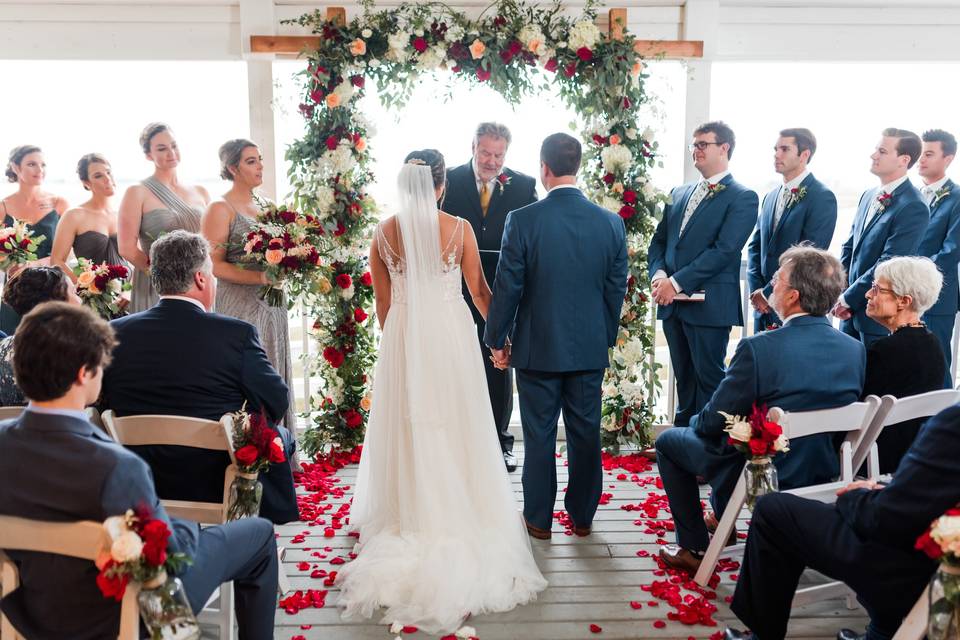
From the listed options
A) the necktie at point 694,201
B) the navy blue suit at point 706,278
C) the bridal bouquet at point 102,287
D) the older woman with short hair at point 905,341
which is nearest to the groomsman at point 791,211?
the navy blue suit at point 706,278

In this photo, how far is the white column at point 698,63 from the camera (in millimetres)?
5320

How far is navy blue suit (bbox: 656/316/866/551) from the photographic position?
2953 millimetres

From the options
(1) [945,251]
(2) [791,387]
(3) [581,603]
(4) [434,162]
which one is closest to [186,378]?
(4) [434,162]

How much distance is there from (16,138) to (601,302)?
4.47 metres

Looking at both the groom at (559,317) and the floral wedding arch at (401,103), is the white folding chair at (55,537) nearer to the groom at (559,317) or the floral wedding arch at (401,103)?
the groom at (559,317)

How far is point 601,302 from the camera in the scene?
372 centimetres

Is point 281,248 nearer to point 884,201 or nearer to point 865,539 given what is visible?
point 865,539

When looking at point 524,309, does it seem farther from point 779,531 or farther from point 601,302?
point 779,531

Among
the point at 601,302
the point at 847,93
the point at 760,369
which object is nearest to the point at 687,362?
the point at 601,302

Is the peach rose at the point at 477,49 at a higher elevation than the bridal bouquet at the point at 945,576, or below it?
higher

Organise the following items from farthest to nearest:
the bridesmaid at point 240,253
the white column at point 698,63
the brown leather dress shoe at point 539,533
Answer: the white column at point 698,63 → the bridesmaid at point 240,253 → the brown leather dress shoe at point 539,533

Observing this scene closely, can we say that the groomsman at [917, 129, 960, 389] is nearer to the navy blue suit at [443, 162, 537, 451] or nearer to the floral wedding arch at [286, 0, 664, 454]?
the floral wedding arch at [286, 0, 664, 454]

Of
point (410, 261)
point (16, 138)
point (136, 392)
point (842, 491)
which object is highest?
point (16, 138)

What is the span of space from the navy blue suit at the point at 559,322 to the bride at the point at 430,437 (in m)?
0.23
